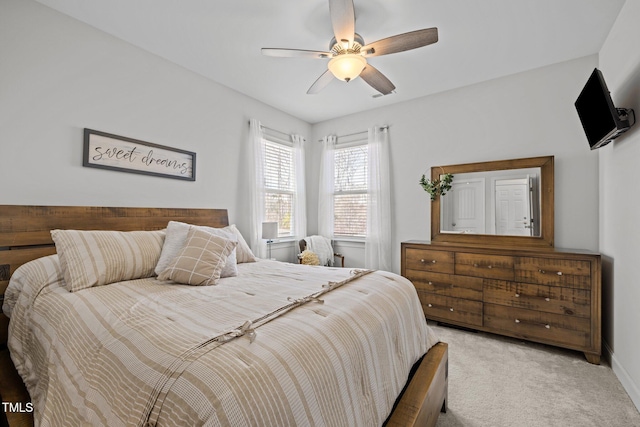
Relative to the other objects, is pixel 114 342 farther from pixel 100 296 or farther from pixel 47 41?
pixel 47 41

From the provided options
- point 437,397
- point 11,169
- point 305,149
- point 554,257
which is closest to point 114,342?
point 437,397

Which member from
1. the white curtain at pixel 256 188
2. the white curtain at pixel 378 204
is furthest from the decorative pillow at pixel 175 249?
the white curtain at pixel 378 204

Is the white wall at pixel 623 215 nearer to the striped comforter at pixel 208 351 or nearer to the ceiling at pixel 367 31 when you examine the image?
the ceiling at pixel 367 31

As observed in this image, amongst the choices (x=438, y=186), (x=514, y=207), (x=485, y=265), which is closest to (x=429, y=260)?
(x=485, y=265)

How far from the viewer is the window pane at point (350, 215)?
4.35m

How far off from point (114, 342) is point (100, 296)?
60 cm

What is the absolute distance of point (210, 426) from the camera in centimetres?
71

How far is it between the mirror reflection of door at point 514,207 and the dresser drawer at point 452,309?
2.95 feet

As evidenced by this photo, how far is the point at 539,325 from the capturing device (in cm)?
267

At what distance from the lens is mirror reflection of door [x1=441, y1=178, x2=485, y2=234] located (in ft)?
11.0

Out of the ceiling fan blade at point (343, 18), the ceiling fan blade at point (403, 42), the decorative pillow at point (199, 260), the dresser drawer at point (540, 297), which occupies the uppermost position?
the ceiling fan blade at point (343, 18)

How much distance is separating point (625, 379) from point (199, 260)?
125 inches

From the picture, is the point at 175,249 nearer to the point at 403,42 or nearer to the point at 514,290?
the point at 403,42

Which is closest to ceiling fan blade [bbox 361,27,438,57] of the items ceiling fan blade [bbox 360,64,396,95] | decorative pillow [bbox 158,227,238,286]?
ceiling fan blade [bbox 360,64,396,95]
